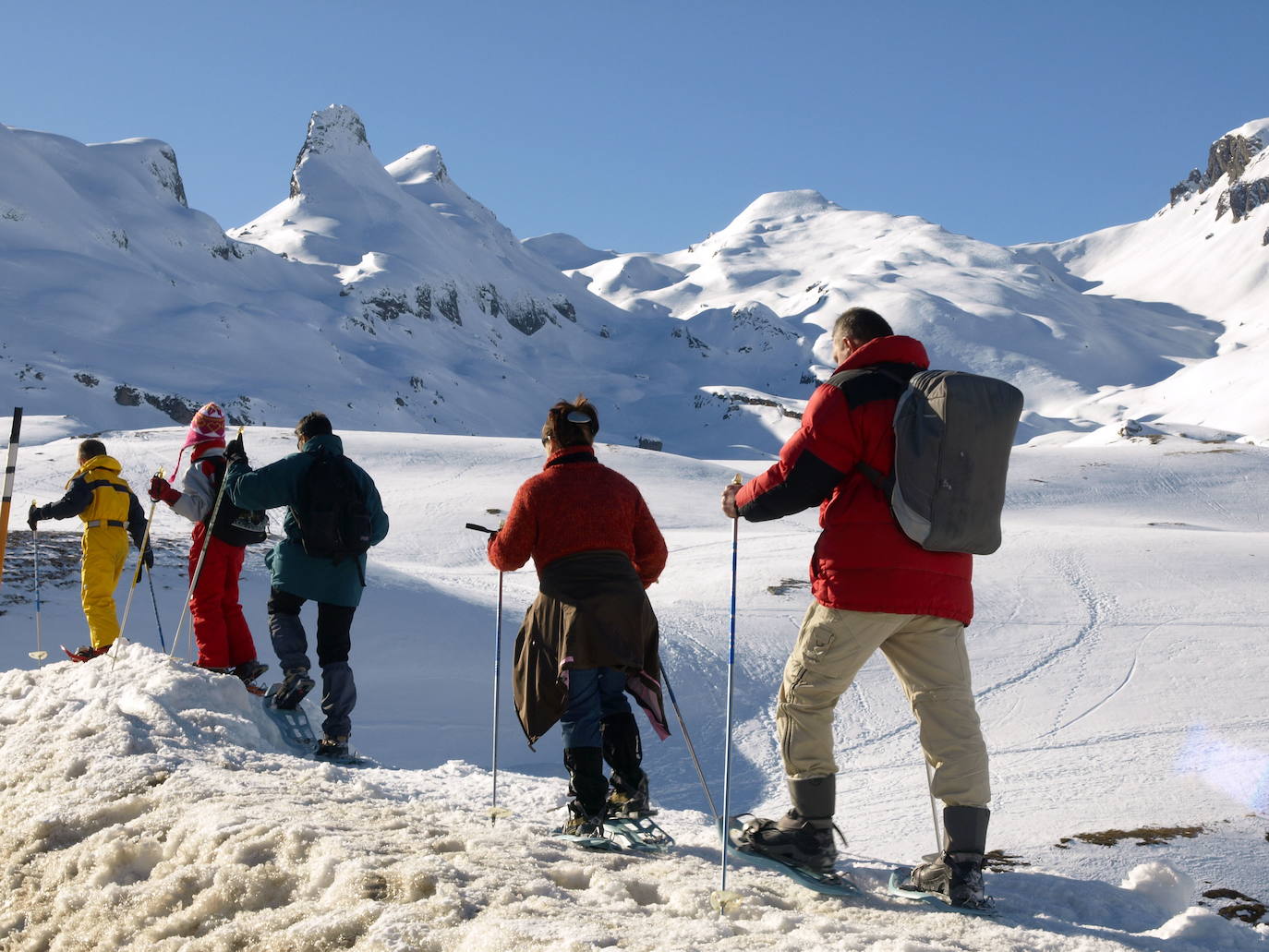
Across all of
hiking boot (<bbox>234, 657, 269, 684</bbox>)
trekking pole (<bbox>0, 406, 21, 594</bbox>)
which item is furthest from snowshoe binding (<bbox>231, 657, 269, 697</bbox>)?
trekking pole (<bbox>0, 406, 21, 594</bbox>)

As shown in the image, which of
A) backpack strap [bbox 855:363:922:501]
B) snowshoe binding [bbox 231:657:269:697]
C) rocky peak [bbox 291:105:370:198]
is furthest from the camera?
rocky peak [bbox 291:105:370:198]

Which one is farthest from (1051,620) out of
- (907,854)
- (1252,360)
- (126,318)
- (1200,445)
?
(1252,360)

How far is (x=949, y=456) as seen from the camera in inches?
134

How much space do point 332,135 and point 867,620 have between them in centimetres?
17498

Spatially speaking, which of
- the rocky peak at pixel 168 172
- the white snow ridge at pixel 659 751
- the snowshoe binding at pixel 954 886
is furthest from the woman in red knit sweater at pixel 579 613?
the rocky peak at pixel 168 172

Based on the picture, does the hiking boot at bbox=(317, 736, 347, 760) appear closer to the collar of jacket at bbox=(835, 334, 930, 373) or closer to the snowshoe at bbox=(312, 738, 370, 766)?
the snowshoe at bbox=(312, 738, 370, 766)

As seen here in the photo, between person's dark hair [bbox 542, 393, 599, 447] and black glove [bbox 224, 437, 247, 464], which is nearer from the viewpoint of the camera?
person's dark hair [bbox 542, 393, 599, 447]

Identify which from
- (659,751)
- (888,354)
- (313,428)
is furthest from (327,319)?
(888,354)

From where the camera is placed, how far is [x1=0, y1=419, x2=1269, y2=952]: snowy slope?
10.8ft

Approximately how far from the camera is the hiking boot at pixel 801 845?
362 centimetres

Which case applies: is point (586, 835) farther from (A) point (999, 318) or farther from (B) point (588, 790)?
(A) point (999, 318)

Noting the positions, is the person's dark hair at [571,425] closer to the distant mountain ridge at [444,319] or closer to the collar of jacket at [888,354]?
the collar of jacket at [888,354]

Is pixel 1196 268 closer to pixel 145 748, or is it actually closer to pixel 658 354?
pixel 658 354

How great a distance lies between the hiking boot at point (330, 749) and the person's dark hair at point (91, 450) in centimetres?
282
